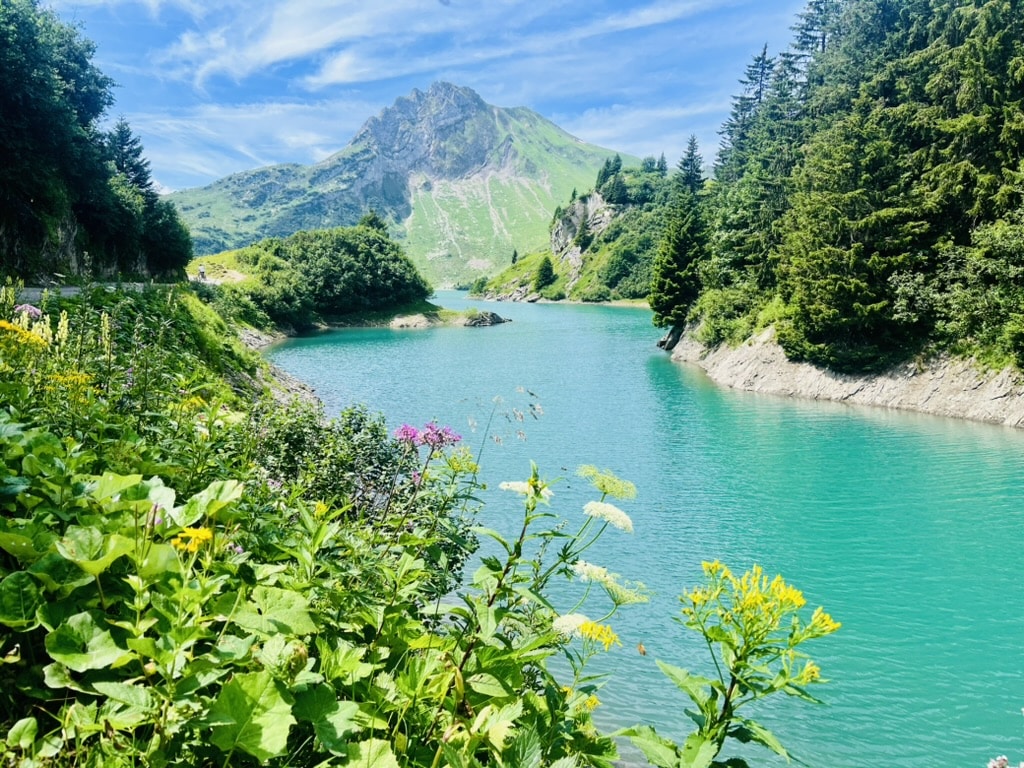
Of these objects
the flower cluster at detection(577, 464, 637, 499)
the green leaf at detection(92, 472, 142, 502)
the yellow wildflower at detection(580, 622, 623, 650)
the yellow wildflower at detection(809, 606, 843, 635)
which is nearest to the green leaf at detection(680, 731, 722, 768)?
the yellow wildflower at detection(809, 606, 843, 635)

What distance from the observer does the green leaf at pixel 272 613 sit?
2.40 metres

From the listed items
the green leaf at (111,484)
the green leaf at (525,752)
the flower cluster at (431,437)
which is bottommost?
the green leaf at (525,752)

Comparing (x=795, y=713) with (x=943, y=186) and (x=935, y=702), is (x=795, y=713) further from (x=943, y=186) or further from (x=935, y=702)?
(x=943, y=186)

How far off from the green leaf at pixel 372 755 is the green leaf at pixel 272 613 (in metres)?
0.50

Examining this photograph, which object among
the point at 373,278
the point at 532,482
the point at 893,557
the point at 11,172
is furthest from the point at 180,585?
the point at 373,278

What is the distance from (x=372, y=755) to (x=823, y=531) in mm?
17254

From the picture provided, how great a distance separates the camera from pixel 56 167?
35.2 m

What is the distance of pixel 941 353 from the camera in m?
33.1

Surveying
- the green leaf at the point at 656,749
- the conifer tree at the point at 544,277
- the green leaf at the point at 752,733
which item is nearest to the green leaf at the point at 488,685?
the green leaf at the point at 656,749

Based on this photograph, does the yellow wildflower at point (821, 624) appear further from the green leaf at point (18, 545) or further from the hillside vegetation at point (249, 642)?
the green leaf at point (18, 545)

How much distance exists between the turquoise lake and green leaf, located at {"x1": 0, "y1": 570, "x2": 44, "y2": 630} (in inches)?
174

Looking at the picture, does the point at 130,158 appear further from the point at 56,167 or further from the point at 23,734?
the point at 23,734

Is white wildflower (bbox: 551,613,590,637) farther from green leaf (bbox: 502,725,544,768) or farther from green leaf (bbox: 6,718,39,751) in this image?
green leaf (bbox: 6,718,39,751)

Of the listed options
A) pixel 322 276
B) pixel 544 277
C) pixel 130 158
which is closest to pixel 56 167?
pixel 130 158
